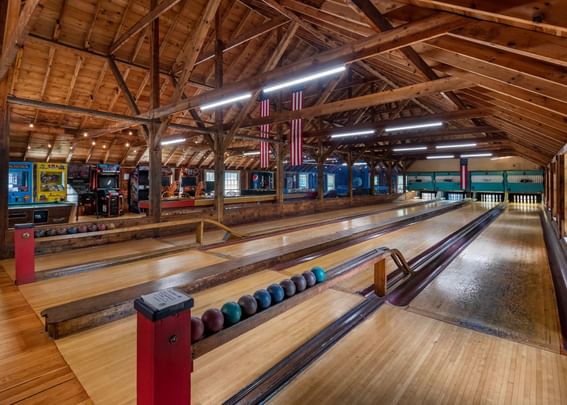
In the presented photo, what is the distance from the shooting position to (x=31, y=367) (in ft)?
6.72

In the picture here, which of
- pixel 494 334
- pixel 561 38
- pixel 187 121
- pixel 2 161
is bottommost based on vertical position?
pixel 494 334

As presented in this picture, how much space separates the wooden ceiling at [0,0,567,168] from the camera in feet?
7.98

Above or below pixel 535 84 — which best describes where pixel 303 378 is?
below

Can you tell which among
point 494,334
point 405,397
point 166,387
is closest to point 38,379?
point 166,387

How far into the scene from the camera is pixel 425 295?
3.62m

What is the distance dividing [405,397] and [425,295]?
207 cm

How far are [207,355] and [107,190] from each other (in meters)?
11.6

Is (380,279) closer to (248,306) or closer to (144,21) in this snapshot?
(248,306)

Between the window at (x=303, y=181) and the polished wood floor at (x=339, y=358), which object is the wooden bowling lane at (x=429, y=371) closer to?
the polished wood floor at (x=339, y=358)

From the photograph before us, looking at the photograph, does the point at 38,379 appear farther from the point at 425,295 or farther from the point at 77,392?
the point at 425,295

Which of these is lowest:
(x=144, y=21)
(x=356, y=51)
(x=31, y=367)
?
(x=31, y=367)

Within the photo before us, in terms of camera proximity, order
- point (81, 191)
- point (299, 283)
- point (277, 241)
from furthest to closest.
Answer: point (81, 191) → point (277, 241) → point (299, 283)

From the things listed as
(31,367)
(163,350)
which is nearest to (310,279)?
(163,350)

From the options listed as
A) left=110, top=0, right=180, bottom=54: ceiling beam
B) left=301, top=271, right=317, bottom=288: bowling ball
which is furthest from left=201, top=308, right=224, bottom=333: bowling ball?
left=110, top=0, right=180, bottom=54: ceiling beam
